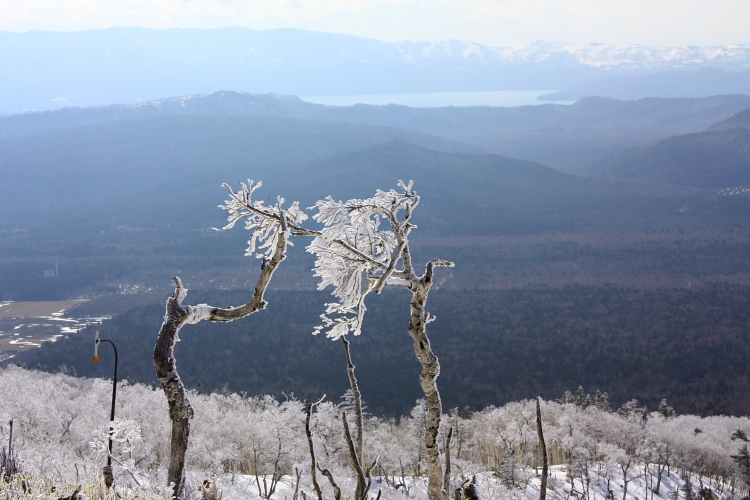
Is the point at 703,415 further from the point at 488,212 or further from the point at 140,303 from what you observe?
the point at 488,212

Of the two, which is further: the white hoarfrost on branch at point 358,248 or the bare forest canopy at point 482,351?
the bare forest canopy at point 482,351

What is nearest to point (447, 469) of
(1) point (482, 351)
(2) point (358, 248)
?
(2) point (358, 248)

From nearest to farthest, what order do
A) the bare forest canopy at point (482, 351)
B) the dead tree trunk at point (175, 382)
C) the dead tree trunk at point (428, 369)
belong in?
the dead tree trunk at point (175, 382) < the dead tree trunk at point (428, 369) < the bare forest canopy at point (482, 351)

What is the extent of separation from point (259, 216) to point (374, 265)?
174 centimetres

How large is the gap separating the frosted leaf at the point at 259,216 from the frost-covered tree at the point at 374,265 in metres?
0.42

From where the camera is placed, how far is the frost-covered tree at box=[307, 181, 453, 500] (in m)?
8.58

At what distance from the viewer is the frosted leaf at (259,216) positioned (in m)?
8.08

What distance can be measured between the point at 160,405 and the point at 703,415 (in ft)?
163

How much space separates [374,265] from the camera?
868cm

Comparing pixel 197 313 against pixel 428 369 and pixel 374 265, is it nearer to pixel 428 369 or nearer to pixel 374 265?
pixel 374 265

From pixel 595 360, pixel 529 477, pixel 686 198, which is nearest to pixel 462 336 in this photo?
pixel 595 360

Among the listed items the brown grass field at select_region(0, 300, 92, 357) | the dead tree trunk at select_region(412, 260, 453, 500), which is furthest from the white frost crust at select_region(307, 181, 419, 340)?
the brown grass field at select_region(0, 300, 92, 357)

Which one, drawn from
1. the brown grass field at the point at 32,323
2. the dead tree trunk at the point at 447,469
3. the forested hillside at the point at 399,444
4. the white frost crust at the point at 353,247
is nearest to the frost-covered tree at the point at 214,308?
the white frost crust at the point at 353,247

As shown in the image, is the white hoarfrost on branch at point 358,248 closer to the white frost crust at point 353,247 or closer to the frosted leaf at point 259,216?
the white frost crust at point 353,247
